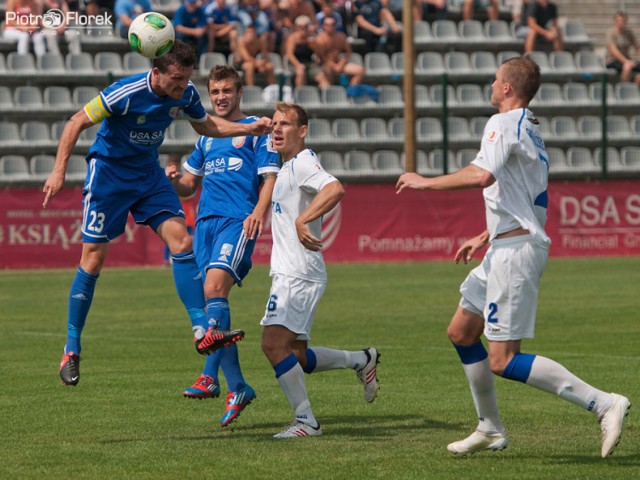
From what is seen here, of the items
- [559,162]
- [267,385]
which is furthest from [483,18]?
[267,385]

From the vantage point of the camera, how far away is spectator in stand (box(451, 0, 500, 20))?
30703 mm

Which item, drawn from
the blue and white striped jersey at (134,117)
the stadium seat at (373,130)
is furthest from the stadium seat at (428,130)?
the blue and white striped jersey at (134,117)

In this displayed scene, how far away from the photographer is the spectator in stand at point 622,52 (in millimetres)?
29719

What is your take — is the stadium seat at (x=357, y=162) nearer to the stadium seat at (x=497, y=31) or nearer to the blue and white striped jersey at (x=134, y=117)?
the stadium seat at (x=497, y=31)

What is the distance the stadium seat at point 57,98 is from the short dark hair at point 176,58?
1827 centimetres

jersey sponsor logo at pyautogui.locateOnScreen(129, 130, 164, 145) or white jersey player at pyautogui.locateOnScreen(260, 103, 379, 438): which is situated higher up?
jersey sponsor logo at pyautogui.locateOnScreen(129, 130, 164, 145)

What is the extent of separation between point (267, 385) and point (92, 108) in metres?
3.12

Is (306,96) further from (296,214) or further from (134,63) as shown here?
(296,214)

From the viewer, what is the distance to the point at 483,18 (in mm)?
31859

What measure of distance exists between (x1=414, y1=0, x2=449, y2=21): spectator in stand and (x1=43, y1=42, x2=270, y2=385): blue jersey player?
22.6 metres

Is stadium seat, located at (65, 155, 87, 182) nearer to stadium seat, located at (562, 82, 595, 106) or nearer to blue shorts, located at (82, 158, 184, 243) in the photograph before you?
stadium seat, located at (562, 82, 595, 106)

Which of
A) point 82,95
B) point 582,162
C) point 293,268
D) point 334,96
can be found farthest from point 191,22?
point 293,268

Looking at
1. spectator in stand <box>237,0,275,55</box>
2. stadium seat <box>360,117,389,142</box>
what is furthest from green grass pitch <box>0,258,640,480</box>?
spectator in stand <box>237,0,275,55</box>

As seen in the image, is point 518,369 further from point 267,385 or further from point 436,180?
point 267,385
